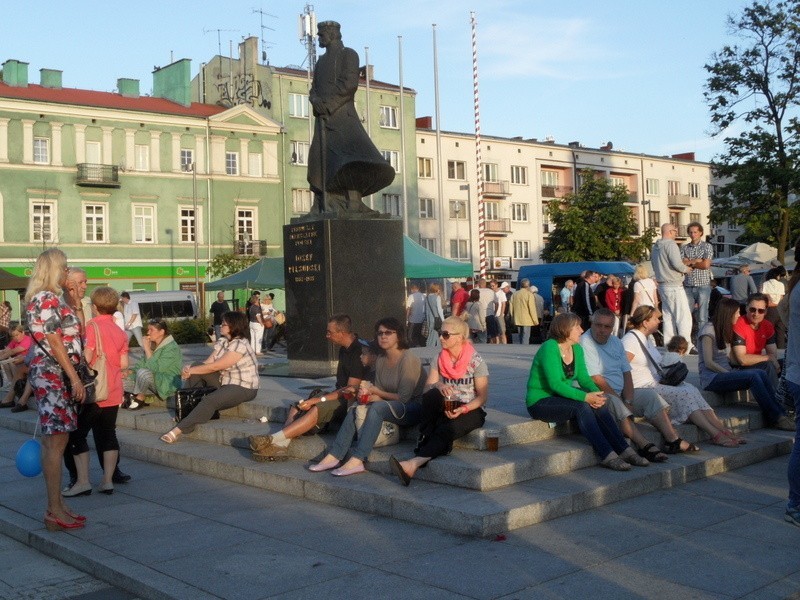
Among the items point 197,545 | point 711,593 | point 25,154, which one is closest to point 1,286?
point 197,545

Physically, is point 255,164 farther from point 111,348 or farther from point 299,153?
point 111,348

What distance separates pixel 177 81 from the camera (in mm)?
59469

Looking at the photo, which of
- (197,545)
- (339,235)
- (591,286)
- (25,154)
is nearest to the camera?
(197,545)

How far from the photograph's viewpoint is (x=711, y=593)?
5.26 meters

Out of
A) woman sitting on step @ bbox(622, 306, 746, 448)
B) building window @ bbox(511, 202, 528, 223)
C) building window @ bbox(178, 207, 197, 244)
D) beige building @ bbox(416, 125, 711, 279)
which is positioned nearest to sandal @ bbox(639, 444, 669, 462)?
woman sitting on step @ bbox(622, 306, 746, 448)

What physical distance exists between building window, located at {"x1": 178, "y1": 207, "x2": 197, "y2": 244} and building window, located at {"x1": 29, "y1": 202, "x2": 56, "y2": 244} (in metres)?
7.27

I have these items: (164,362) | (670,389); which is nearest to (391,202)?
(164,362)

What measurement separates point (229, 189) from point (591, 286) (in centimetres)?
4186

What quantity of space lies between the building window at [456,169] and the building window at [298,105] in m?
11.4

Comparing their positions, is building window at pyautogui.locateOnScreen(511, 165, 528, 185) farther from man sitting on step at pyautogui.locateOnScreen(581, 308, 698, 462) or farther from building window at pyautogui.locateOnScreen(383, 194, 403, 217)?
man sitting on step at pyautogui.locateOnScreen(581, 308, 698, 462)

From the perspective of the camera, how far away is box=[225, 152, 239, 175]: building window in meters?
58.2

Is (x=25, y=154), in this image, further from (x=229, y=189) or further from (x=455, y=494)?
(x=455, y=494)

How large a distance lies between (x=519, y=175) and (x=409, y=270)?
171 feet

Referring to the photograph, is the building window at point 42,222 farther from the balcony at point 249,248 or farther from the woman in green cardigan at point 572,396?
the woman in green cardigan at point 572,396
